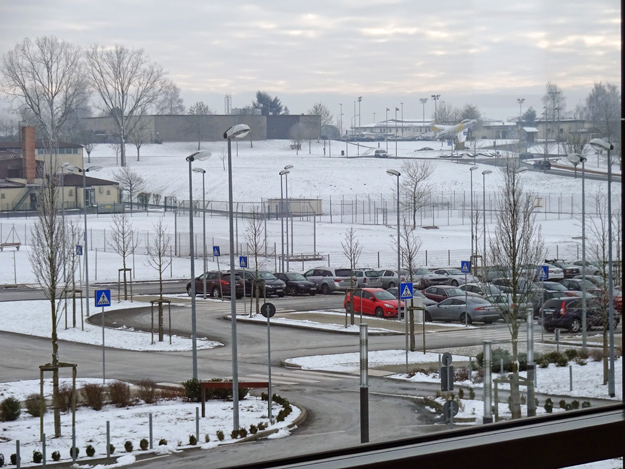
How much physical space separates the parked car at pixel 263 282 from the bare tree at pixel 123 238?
653mm

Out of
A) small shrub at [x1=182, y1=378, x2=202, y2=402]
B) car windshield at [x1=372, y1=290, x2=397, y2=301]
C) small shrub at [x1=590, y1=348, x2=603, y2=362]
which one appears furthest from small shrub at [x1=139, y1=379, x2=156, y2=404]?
small shrub at [x1=590, y1=348, x2=603, y2=362]

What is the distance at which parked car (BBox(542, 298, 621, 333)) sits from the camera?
444cm

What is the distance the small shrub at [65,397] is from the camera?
136 inches

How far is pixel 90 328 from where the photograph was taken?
13.5 ft

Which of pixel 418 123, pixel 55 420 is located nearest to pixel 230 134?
pixel 418 123

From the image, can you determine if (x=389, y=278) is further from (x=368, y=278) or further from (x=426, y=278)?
(x=426, y=278)

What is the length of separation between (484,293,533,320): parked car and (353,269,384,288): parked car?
0.96m

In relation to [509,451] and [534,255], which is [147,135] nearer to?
[509,451]

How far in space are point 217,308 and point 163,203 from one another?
973mm

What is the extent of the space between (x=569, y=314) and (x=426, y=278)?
7.33 ft

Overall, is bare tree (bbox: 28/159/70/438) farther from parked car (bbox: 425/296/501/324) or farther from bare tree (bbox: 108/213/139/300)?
parked car (bbox: 425/296/501/324)

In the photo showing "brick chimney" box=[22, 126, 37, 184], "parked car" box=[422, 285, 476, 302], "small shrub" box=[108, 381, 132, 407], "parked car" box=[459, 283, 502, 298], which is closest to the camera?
"brick chimney" box=[22, 126, 37, 184]

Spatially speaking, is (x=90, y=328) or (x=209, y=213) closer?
(x=209, y=213)

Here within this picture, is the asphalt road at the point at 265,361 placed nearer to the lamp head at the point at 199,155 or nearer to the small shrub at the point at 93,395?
the small shrub at the point at 93,395
